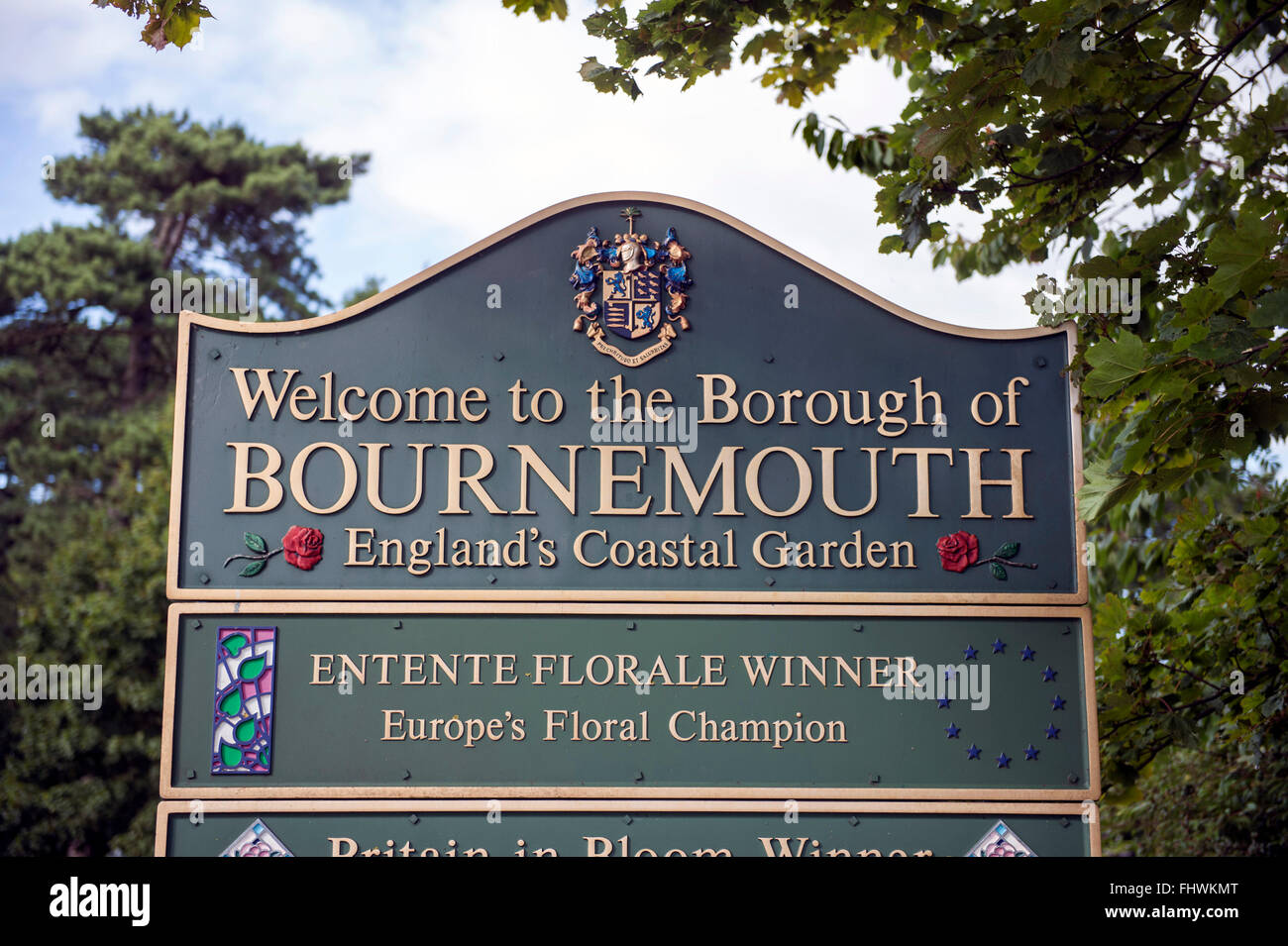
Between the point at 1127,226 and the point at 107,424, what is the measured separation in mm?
17653

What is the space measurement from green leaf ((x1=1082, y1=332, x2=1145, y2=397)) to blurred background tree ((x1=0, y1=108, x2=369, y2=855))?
1291 centimetres

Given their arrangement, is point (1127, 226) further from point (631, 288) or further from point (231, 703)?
point (231, 703)

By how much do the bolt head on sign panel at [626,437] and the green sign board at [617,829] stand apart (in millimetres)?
876

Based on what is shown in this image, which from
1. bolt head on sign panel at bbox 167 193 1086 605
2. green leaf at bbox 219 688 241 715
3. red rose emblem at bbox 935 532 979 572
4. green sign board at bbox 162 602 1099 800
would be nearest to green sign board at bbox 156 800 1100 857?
green sign board at bbox 162 602 1099 800

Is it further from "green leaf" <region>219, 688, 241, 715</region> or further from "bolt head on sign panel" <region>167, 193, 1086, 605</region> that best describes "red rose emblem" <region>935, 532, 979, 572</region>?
"green leaf" <region>219, 688, 241, 715</region>

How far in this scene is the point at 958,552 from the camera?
16.7 ft

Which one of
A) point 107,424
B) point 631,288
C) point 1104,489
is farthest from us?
Result: point 107,424

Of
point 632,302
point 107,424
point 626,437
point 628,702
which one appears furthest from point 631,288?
point 107,424

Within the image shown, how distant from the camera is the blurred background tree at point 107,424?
615 inches

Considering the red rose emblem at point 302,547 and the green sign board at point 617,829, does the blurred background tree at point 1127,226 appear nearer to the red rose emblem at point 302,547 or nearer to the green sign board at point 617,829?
the green sign board at point 617,829

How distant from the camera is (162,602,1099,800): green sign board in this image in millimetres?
4934
